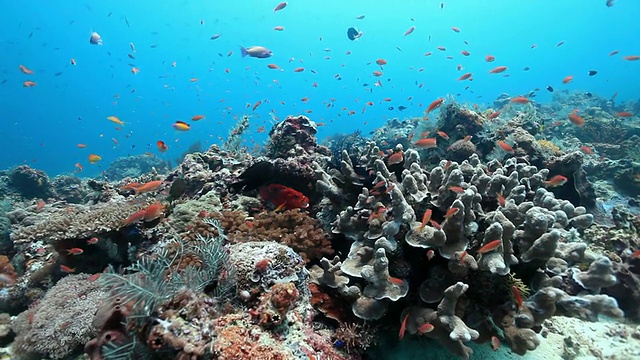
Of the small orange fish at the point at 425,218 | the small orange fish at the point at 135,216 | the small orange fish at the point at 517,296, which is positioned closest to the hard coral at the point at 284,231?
the small orange fish at the point at 135,216

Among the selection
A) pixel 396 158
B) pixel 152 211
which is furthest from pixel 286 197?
pixel 152 211

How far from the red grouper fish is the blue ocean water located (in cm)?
10814

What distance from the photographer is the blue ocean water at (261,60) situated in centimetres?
11569

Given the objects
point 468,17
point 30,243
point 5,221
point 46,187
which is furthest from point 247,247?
point 468,17

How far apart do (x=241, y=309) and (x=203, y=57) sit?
555 feet

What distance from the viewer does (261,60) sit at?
496ft

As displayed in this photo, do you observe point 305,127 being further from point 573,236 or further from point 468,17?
point 468,17

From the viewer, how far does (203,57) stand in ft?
493

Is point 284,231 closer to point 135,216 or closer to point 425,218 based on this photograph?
point 425,218

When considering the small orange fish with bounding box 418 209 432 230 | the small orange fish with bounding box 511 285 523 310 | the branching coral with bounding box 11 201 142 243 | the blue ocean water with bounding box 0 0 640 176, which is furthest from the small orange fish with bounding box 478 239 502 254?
the blue ocean water with bounding box 0 0 640 176

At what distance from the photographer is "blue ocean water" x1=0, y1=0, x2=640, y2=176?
11569cm

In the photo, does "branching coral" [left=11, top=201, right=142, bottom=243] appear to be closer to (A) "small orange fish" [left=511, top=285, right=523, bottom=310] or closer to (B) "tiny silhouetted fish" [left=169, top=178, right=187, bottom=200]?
(B) "tiny silhouetted fish" [left=169, top=178, right=187, bottom=200]

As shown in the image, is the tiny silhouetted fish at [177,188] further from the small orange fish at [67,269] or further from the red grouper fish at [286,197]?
the red grouper fish at [286,197]

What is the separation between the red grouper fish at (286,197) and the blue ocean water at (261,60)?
108142 millimetres
